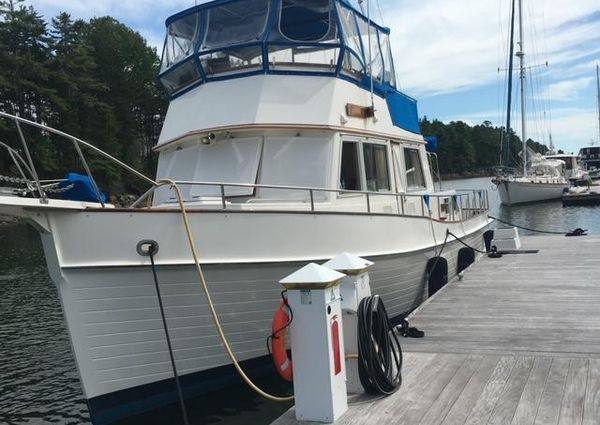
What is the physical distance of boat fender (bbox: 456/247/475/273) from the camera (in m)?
11.0

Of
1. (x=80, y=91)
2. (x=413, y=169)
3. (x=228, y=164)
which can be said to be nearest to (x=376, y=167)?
(x=413, y=169)

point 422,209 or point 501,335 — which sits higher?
point 422,209

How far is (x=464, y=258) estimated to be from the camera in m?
11.1

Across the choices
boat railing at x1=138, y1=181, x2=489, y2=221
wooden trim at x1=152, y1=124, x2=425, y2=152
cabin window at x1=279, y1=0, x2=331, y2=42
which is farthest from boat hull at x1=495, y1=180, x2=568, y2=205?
wooden trim at x1=152, y1=124, x2=425, y2=152

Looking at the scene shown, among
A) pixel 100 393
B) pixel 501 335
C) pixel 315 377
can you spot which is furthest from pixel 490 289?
pixel 100 393

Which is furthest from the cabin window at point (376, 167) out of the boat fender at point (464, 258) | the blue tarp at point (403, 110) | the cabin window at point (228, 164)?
the boat fender at point (464, 258)

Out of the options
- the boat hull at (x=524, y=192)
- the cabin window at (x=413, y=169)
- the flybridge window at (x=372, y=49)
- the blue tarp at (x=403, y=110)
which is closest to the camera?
the flybridge window at (x=372, y=49)

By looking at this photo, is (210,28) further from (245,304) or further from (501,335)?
(501,335)

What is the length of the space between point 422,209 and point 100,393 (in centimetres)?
546

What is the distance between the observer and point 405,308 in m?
8.57

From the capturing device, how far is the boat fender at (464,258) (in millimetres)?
10986

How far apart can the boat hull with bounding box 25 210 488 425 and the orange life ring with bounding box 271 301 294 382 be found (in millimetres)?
1108

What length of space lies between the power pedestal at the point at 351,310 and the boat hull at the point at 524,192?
1415 inches

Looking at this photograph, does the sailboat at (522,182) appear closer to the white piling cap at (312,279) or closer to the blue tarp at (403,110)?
the blue tarp at (403,110)
